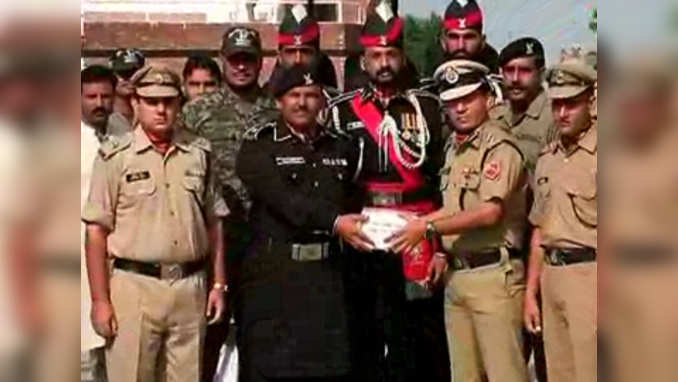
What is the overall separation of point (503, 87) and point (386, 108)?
0.35 metres

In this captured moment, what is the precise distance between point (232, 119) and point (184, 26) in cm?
32

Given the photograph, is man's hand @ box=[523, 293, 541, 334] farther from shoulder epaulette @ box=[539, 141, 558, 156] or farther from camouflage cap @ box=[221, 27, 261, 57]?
camouflage cap @ box=[221, 27, 261, 57]

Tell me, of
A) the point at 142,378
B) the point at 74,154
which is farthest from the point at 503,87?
→ the point at 74,154

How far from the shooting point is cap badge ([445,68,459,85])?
3.80 meters

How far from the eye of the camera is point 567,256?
3.59 m

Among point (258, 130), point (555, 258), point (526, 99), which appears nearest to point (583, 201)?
point (555, 258)

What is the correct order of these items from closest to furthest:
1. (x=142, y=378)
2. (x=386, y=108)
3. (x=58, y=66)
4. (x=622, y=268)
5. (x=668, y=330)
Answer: (x=58, y=66), (x=622, y=268), (x=668, y=330), (x=142, y=378), (x=386, y=108)

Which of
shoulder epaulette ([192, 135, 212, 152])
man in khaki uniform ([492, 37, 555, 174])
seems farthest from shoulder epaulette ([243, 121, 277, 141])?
man in khaki uniform ([492, 37, 555, 174])

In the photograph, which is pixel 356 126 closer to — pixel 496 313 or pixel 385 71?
pixel 385 71

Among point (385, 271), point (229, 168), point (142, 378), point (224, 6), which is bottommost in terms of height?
point (142, 378)

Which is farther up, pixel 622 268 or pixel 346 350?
pixel 622 268

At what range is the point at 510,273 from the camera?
12.4 ft

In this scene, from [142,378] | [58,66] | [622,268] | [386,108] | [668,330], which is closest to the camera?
[58,66]

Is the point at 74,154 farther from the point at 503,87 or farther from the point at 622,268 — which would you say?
the point at 503,87
